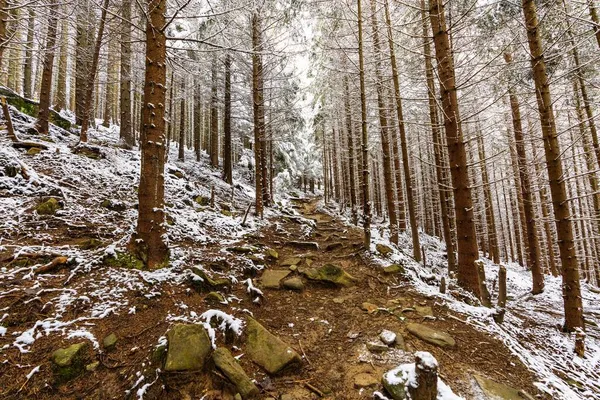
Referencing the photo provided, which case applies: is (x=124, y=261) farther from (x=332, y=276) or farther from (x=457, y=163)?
(x=457, y=163)

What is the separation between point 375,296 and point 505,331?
2.09m

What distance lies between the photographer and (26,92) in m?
14.3

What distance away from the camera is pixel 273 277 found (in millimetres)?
5535

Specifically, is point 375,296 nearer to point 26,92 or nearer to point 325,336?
point 325,336

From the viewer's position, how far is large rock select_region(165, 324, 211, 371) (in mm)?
2750

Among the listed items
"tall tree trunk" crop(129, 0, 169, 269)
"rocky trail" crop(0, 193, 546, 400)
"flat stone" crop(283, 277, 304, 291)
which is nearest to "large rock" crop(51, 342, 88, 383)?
"rocky trail" crop(0, 193, 546, 400)

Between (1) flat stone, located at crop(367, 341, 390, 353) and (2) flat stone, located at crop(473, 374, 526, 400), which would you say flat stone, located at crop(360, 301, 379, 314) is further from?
(2) flat stone, located at crop(473, 374, 526, 400)

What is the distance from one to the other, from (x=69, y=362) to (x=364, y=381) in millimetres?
3094

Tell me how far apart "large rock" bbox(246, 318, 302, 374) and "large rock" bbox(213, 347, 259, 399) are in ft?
0.93

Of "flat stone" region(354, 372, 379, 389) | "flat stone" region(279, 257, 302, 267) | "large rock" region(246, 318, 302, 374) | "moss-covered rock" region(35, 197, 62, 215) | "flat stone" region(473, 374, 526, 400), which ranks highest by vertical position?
"moss-covered rock" region(35, 197, 62, 215)

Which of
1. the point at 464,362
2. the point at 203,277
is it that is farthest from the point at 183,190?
the point at 464,362

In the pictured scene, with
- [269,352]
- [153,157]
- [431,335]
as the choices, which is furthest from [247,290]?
[431,335]

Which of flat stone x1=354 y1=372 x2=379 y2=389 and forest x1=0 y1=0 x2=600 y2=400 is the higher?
forest x1=0 y1=0 x2=600 y2=400

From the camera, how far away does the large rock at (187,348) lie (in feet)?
9.02
